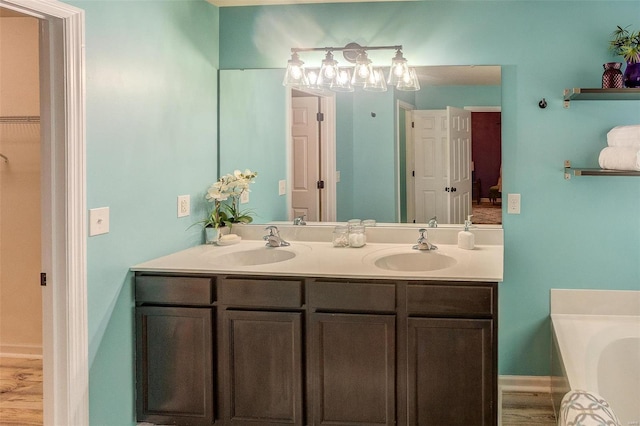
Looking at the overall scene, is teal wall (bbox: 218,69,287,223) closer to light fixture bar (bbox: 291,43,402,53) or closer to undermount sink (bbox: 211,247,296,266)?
light fixture bar (bbox: 291,43,402,53)

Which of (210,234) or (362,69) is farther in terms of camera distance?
(210,234)

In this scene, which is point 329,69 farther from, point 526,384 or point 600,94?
point 526,384

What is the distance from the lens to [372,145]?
3.31 metres

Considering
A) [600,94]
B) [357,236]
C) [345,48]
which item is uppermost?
[345,48]

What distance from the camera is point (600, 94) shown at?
2926 millimetres

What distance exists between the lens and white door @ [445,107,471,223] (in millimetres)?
3199

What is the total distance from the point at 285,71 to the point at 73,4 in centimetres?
144

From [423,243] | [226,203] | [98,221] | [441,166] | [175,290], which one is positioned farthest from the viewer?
[226,203]

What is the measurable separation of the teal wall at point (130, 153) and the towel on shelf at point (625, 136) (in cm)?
215

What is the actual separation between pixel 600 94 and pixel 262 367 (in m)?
2.11

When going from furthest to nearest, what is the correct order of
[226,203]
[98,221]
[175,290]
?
[226,203] → [175,290] → [98,221]

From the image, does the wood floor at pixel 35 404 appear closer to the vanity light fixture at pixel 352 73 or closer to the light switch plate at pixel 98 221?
the light switch plate at pixel 98 221

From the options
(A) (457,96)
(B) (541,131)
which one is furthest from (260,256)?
(B) (541,131)

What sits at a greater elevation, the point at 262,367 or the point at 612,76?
the point at 612,76
